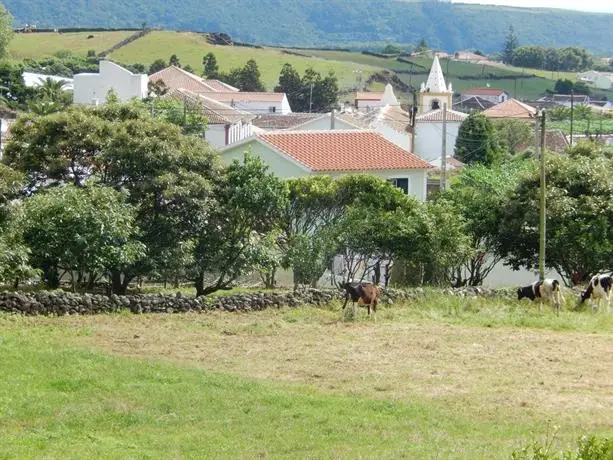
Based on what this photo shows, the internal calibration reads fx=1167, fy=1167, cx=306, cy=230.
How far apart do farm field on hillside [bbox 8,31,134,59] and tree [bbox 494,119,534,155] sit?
70184 millimetres

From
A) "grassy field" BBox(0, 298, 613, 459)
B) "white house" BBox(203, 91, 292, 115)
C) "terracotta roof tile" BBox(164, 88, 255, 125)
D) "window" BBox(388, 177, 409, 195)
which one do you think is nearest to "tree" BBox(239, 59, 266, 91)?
"white house" BBox(203, 91, 292, 115)

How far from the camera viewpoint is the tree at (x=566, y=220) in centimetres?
3612

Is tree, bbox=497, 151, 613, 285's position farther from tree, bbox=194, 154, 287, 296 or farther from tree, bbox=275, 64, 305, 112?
tree, bbox=275, 64, 305, 112

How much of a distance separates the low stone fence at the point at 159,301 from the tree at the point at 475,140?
66.7m

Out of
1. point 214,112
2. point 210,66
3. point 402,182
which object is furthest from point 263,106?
point 402,182

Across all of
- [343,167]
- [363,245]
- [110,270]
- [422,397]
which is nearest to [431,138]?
[343,167]

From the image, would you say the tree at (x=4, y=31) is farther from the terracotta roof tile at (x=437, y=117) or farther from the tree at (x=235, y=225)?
the tree at (x=235, y=225)

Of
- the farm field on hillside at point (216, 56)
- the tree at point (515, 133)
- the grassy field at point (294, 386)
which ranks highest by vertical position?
the farm field on hillside at point (216, 56)

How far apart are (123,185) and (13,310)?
26.8 ft

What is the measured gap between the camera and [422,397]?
18.2 metres

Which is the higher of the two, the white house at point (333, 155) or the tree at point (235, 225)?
the white house at point (333, 155)

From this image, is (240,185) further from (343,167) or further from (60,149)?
(343,167)

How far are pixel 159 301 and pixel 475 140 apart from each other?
72930 mm

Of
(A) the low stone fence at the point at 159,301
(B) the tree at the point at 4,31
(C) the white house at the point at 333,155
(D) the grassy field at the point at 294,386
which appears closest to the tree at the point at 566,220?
(A) the low stone fence at the point at 159,301
